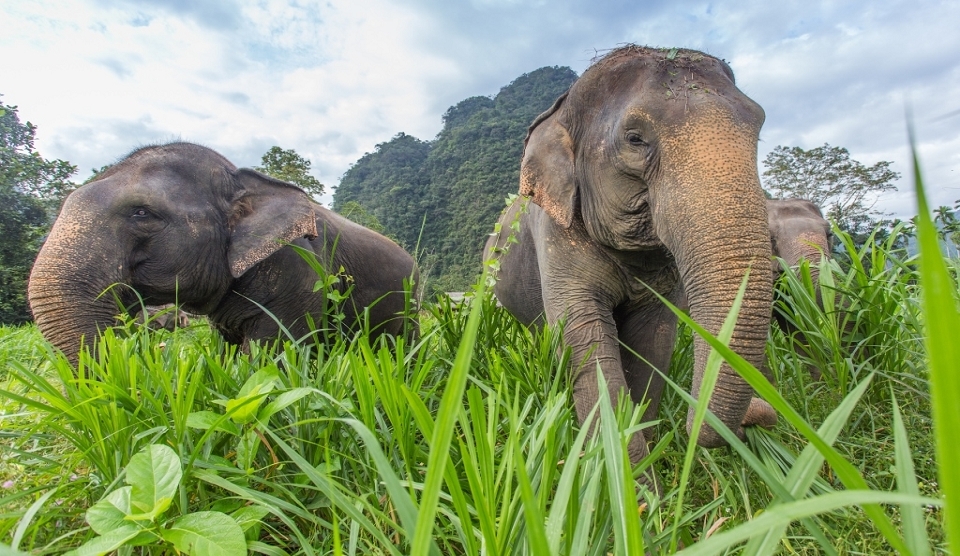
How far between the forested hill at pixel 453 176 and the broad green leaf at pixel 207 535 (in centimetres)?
1924

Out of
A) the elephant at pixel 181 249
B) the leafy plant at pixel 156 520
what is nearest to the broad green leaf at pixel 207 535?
the leafy plant at pixel 156 520

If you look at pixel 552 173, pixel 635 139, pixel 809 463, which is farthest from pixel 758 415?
pixel 809 463

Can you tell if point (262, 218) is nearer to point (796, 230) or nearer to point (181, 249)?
point (181, 249)

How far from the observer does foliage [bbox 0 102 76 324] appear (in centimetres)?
1606

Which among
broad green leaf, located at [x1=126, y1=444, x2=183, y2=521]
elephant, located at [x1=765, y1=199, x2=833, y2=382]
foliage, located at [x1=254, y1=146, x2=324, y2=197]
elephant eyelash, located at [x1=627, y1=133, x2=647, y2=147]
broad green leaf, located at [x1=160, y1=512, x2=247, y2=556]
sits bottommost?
broad green leaf, located at [x1=160, y1=512, x2=247, y2=556]

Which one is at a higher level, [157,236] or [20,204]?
[20,204]

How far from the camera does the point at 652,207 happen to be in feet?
7.66

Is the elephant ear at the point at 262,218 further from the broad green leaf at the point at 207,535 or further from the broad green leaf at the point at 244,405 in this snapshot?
the broad green leaf at the point at 207,535

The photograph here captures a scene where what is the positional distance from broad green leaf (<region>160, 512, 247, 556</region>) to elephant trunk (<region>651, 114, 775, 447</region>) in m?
1.37

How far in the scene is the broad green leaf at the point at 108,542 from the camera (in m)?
1.08

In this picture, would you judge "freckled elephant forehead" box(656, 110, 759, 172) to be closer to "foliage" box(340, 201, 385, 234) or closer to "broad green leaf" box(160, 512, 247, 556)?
"broad green leaf" box(160, 512, 247, 556)

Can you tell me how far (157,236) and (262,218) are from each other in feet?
2.51

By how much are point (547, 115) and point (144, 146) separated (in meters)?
3.15

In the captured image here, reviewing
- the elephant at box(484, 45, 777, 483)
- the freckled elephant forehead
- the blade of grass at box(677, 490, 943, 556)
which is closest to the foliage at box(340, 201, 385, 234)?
the elephant at box(484, 45, 777, 483)
